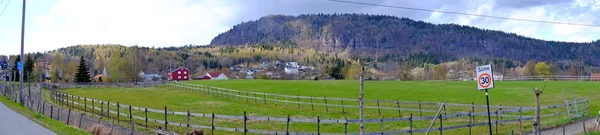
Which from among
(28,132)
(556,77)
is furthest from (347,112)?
(556,77)

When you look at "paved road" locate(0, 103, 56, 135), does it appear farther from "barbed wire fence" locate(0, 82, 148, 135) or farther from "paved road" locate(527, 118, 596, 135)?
"paved road" locate(527, 118, 596, 135)

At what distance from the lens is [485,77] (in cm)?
1110

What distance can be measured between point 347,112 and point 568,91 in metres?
27.9

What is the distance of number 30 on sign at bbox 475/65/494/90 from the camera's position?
35.7ft

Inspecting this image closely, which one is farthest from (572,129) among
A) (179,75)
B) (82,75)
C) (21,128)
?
(179,75)

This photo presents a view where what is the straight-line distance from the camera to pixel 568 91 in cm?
4728

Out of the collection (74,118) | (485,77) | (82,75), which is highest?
(485,77)

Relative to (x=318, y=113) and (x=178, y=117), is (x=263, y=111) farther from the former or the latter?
(x=178, y=117)

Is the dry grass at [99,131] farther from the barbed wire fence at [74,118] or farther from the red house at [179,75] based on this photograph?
the red house at [179,75]

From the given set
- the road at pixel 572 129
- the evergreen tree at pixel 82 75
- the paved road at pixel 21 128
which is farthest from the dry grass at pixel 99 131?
the evergreen tree at pixel 82 75

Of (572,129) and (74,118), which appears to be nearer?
(572,129)

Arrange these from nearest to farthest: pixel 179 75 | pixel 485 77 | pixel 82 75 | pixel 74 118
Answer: pixel 485 77
pixel 74 118
pixel 82 75
pixel 179 75

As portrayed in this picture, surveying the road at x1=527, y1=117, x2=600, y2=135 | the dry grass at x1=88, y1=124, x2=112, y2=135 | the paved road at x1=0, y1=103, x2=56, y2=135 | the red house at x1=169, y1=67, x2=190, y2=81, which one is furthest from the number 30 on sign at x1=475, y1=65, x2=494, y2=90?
the red house at x1=169, y1=67, x2=190, y2=81

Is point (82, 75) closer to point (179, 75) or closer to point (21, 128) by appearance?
point (179, 75)
